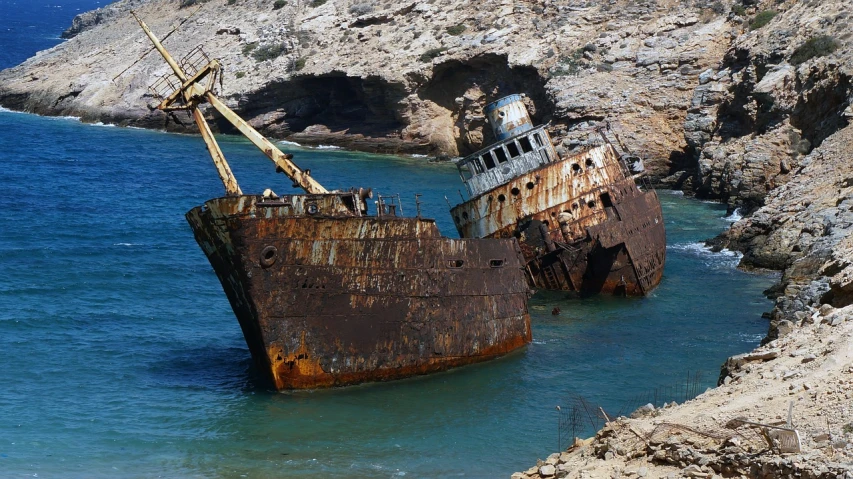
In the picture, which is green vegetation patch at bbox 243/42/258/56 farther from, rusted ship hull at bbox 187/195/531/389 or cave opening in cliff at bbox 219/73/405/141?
rusted ship hull at bbox 187/195/531/389

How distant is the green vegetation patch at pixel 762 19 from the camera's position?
133 ft

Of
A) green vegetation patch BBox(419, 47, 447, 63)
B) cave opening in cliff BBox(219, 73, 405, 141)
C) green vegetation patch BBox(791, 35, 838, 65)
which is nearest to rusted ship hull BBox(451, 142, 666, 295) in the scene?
green vegetation patch BBox(791, 35, 838, 65)

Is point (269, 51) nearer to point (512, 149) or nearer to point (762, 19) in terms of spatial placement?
point (762, 19)

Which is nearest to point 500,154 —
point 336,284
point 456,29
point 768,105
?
point 336,284

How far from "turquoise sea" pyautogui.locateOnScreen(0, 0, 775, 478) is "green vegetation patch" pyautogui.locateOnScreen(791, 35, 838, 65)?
5.84 m

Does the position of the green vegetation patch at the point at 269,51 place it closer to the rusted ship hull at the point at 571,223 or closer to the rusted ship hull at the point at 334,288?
the rusted ship hull at the point at 571,223

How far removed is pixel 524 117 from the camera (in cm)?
2555

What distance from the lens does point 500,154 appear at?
81.4 ft

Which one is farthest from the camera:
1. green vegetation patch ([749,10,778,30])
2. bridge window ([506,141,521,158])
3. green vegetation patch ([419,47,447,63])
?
green vegetation patch ([419,47,447,63])

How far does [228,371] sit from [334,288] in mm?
2957

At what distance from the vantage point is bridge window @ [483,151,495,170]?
80.9ft

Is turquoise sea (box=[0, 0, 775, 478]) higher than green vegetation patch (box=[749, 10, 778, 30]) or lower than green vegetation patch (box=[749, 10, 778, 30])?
lower

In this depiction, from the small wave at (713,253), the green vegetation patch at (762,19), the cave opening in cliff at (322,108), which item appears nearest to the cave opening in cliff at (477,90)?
the cave opening in cliff at (322,108)

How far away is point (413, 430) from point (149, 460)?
12.1 feet
